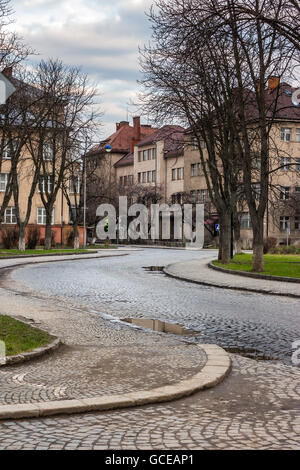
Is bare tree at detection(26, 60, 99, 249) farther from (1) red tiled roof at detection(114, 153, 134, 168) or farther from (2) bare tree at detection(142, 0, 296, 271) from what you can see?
(1) red tiled roof at detection(114, 153, 134, 168)

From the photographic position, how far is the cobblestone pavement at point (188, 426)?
499 cm

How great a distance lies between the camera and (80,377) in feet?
23.6

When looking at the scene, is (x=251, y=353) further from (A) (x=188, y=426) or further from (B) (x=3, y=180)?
(B) (x=3, y=180)

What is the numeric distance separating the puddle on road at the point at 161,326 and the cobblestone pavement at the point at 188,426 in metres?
4.10

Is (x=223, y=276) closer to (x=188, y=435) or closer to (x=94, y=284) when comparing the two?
(x=94, y=284)

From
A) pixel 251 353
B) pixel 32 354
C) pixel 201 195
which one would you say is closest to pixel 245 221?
pixel 201 195

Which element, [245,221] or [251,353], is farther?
[245,221]

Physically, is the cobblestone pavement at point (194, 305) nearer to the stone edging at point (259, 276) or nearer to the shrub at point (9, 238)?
the stone edging at point (259, 276)

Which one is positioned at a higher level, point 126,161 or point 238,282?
point 126,161

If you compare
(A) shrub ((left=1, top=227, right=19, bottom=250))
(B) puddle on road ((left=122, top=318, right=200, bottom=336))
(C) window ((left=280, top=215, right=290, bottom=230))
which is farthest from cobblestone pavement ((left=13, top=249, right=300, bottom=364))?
(C) window ((left=280, top=215, right=290, bottom=230))

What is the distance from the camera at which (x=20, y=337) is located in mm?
9133

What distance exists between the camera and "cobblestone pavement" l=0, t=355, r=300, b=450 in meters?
4.99

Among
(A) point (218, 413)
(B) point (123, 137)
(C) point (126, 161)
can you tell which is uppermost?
(B) point (123, 137)

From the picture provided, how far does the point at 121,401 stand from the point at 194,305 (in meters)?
9.03
